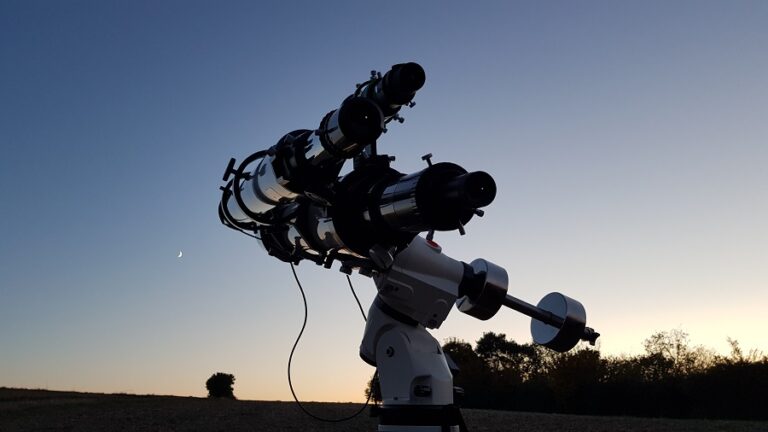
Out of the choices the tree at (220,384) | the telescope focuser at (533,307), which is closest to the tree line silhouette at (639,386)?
the tree at (220,384)

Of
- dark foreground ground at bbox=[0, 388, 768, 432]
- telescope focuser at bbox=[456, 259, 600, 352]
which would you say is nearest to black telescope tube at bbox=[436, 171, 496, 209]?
telescope focuser at bbox=[456, 259, 600, 352]

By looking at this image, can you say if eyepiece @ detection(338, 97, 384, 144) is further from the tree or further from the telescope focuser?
the tree

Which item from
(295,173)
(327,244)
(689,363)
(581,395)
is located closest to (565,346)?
(327,244)

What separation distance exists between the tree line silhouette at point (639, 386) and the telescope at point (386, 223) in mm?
28586

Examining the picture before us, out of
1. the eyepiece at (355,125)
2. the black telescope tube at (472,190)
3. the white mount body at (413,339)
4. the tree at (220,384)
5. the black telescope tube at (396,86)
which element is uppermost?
the tree at (220,384)

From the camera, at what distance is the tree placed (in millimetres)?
47875

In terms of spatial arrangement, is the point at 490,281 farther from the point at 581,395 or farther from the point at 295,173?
the point at 581,395

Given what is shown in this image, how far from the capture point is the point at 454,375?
4.39m

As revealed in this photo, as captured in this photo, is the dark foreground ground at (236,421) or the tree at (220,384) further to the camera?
the tree at (220,384)

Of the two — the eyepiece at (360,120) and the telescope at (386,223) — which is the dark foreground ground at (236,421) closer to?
the telescope at (386,223)

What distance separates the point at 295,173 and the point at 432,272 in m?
1.45

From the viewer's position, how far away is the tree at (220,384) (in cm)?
4788

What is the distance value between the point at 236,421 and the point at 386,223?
79.8 ft

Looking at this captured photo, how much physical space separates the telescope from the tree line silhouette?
93.8 feet
